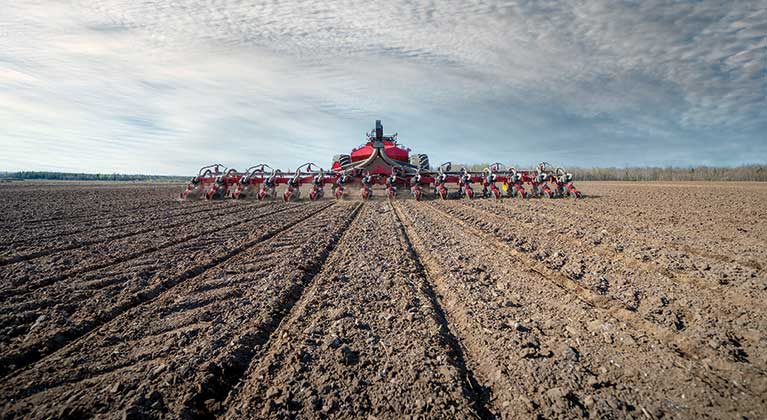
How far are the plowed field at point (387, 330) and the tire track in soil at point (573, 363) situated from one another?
1 centimetres

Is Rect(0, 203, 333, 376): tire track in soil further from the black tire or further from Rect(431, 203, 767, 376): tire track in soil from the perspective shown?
the black tire

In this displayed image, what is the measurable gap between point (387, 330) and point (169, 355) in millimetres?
1596

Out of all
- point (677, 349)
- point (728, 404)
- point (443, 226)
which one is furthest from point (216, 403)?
point (443, 226)

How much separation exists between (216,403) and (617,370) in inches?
98.7

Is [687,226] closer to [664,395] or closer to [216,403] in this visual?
[664,395]

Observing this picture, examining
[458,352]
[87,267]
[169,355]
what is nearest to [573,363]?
[458,352]

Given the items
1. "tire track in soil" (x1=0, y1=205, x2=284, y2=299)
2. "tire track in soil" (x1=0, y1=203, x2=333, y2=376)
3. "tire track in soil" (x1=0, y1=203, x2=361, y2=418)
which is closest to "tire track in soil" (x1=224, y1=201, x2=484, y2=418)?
"tire track in soil" (x1=0, y1=203, x2=361, y2=418)

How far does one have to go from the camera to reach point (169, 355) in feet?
8.23

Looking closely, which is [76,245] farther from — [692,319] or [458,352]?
[692,319]

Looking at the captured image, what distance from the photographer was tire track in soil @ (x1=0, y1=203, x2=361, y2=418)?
200 cm

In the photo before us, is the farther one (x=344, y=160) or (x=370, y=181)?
(x=344, y=160)

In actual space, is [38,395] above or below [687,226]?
below

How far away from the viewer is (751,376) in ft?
7.22

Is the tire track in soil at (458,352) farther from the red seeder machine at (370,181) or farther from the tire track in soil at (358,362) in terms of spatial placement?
the red seeder machine at (370,181)
